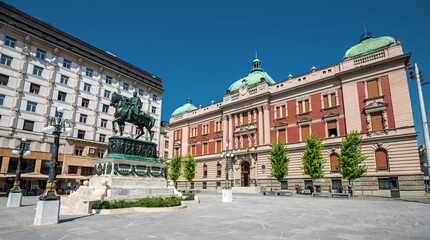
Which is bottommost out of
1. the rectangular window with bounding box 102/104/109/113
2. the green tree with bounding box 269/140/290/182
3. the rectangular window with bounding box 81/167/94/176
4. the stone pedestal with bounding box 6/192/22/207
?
the stone pedestal with bounding box 6/192/22/207

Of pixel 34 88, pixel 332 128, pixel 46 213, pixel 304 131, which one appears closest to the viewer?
pixel 46 213

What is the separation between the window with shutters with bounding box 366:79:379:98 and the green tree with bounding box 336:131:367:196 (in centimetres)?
580

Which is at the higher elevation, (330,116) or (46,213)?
(330,116)

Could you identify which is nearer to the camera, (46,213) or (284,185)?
(46,213)

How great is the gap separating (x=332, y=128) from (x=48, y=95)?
40132mm

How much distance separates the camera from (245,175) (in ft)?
128

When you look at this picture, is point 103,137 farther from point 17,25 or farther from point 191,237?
point 191,237

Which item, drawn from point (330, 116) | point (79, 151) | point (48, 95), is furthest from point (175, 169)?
point (330, 116)

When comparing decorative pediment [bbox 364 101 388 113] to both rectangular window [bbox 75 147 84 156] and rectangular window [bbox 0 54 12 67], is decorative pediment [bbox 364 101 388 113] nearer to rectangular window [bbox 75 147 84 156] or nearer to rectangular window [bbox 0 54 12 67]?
rectangular window [bbox 75 147 84 156]

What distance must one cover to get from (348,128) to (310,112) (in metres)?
5.66

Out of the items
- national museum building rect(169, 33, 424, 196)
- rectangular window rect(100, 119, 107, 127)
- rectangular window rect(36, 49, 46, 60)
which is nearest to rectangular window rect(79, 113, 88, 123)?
rectangular window rect(100, 119, 107, 127)

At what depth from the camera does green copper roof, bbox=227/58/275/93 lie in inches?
1690

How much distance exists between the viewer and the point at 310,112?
34.0 meters

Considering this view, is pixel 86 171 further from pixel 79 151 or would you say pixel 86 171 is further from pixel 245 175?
pixel 245 175
